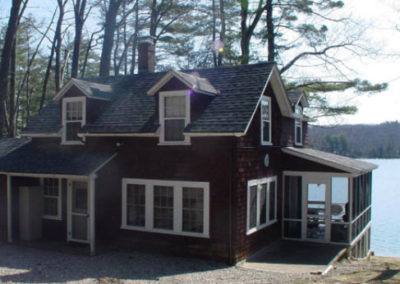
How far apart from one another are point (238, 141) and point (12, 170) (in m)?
7.93

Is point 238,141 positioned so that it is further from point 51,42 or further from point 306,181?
point 51,42

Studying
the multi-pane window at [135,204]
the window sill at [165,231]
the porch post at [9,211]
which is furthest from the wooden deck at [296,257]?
the porch post at [9,211]

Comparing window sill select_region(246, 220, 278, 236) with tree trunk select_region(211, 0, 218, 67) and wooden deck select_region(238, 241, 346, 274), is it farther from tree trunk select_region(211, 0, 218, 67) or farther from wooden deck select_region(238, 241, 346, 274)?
tree trunk select_region(211, 0, 218, 67)

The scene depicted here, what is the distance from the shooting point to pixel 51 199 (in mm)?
15414

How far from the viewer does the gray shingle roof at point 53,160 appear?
13461mm

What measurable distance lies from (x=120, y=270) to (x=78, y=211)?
12.0 feet

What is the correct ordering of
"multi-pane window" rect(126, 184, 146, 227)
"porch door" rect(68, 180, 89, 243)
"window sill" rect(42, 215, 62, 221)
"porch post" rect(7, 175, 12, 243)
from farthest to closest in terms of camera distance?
"window sill" rect(42, 215, 62, 221)
"porch post" rect(7, 175, 12, 243)
"porch door" rect(68, 180, 89, 243)
"multi-pane window" rect(126, 184, 146, 227)

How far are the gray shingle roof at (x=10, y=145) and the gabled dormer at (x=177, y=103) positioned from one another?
22.0ft

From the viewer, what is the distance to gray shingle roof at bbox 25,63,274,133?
1247 cm

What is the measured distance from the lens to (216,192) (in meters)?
12.3

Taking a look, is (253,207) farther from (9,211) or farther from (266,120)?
(9,211)

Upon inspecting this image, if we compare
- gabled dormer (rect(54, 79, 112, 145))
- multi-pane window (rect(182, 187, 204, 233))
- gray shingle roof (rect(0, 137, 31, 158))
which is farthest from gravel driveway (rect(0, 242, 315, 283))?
gray shingle roof (rect(0, 137, 31, 158))

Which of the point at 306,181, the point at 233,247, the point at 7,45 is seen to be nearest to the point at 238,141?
the point at 233,247

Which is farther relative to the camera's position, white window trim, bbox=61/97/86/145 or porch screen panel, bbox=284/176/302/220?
porch screen panel, bbox=284/176/302/220
